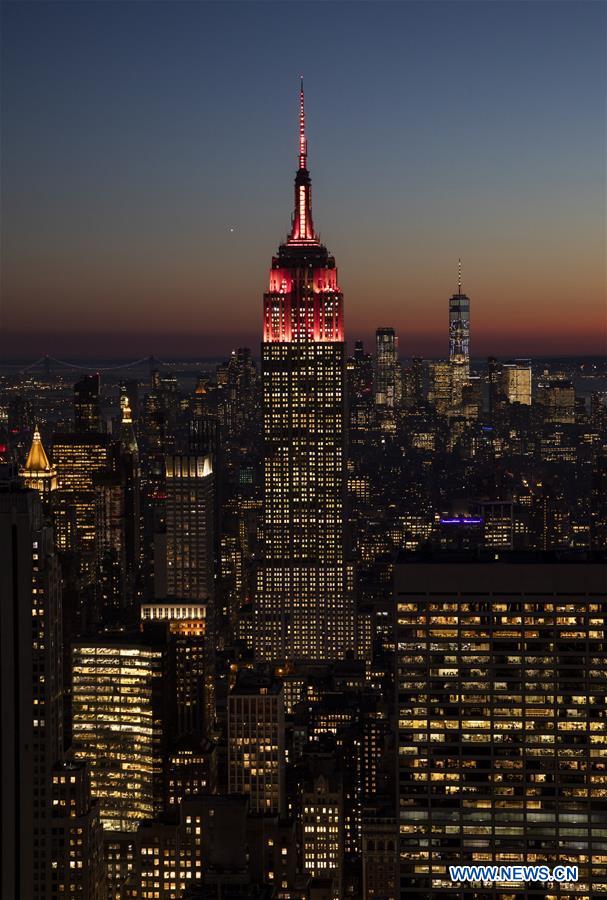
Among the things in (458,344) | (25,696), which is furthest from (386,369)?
(25,696)

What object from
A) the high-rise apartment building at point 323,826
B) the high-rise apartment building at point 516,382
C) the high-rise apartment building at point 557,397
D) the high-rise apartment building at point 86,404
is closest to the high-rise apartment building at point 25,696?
the high-rise apartment building at point 86,404

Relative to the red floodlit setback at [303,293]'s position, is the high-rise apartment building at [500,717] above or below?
below

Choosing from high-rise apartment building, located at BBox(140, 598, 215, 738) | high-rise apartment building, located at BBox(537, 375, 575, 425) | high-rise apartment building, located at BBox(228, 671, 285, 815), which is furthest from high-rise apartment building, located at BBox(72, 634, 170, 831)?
high-rise apartment building, located at BBox(537, 375, 575, 425)

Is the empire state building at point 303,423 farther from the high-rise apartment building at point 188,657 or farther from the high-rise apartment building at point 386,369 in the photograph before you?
the high-rise apartment building at point 188,657

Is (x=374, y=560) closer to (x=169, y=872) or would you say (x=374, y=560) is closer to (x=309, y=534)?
(x=309, y=534)

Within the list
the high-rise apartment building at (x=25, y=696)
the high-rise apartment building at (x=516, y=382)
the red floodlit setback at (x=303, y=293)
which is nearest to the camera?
the high-rise apartment building at (x=25, y=696)

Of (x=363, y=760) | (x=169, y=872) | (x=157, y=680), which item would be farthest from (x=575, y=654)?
(x=157, y=680)
